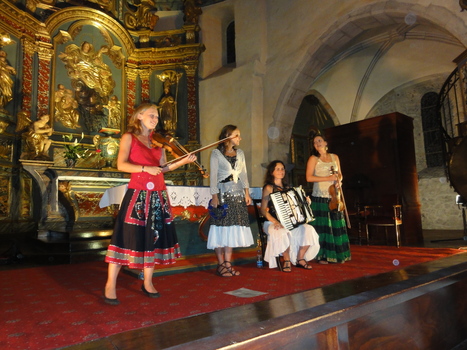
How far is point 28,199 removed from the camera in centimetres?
766

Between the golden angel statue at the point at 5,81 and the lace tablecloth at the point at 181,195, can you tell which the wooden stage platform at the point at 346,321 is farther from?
the golden angel statue at the point at 5,81

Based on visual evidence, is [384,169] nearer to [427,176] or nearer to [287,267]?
[287,267]

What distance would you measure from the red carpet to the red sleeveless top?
3.08ft

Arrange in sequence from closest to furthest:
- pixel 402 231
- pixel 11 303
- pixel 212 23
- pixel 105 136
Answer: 1. pixel 11 303
2. pixel 402 231
3. pixel 105 136
4. pixel 212 23

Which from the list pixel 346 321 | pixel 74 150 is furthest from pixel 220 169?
pixel 74 150

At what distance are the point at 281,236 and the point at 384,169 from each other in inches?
183

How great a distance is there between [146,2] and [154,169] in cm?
953

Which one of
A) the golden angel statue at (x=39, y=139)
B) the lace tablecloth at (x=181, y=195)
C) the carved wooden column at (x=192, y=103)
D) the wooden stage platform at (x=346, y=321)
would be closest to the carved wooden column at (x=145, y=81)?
the carved wooden column at (x=192, y=103)

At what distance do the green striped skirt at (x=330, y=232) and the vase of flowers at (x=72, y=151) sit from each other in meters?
6.01

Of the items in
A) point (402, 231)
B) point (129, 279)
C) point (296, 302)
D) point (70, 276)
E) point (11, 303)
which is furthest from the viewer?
point (402, 231)

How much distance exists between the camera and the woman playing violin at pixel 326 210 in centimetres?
450

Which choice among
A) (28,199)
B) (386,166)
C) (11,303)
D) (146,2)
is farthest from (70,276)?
(146,2)

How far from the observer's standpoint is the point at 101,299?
2.94 meters

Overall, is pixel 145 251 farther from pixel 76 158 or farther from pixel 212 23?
pixel 212 23
